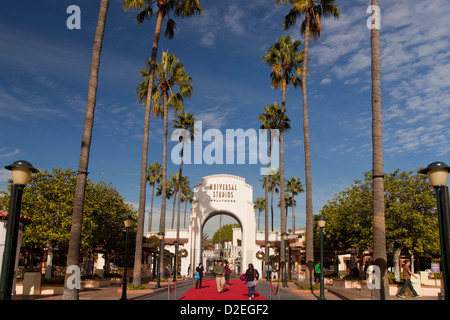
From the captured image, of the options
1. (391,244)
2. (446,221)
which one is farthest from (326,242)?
(446,221)

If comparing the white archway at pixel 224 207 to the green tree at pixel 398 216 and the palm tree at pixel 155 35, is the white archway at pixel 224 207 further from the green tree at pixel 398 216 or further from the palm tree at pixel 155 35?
the palm tree at pixel 155 35

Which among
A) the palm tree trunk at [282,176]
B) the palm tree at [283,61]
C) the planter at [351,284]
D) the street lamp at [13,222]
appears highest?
the palm tree at [283,61]

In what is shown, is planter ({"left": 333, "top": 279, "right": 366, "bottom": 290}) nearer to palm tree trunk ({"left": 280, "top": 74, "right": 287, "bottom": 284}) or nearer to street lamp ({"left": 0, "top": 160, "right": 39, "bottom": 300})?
palm tree trunk ({"left": 280, "top": 74, "right": 287, "bottom": 284})

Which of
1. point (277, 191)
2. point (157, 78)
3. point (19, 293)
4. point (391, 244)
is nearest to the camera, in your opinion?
point (19, 293)

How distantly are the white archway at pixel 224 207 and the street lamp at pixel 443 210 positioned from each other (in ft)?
148

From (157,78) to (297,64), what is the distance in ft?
37.7

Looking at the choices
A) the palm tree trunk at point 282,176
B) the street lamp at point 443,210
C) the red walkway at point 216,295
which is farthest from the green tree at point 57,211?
the street lamp at point 443,210

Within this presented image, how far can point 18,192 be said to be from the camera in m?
9.74

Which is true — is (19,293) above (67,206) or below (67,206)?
below

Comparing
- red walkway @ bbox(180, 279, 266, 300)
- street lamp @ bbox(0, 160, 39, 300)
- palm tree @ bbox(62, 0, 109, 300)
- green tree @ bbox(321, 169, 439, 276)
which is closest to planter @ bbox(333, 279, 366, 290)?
green tree @ bbox(321, 169, 439, 276)

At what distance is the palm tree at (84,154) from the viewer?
42.4 feet

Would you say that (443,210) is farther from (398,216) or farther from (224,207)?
(224,207)
